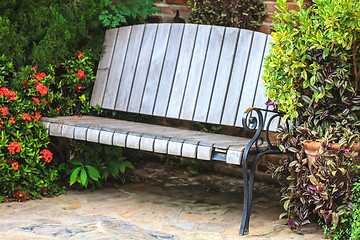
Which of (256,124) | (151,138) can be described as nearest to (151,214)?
(151,138)

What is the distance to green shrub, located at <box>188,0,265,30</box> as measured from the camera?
3602 mm

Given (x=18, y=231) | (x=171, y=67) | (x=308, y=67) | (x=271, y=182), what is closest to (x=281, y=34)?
(x=308, y=67)

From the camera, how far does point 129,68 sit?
3.78 meters

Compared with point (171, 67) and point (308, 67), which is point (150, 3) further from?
point (308, 67)

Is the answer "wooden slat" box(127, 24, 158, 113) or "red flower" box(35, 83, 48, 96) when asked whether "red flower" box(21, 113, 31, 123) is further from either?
"wooden slat" box(127, 24, 158, 113)

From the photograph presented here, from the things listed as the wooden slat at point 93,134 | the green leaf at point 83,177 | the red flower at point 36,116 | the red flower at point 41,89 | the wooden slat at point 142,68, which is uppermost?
the wooden slat at point 142,68

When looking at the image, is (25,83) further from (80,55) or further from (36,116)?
(80,55)

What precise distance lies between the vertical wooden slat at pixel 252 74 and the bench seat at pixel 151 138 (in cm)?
24

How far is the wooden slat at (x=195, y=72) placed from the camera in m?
3.46

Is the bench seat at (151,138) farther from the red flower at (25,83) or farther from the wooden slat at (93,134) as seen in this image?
the red flower at (25,83)

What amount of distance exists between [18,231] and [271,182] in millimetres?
2062

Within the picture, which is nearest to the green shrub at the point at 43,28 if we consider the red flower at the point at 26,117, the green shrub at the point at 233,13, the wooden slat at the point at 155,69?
the red flower at the point at 26,117

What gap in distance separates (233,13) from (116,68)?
1045 millimetres

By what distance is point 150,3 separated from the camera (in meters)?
3.95
